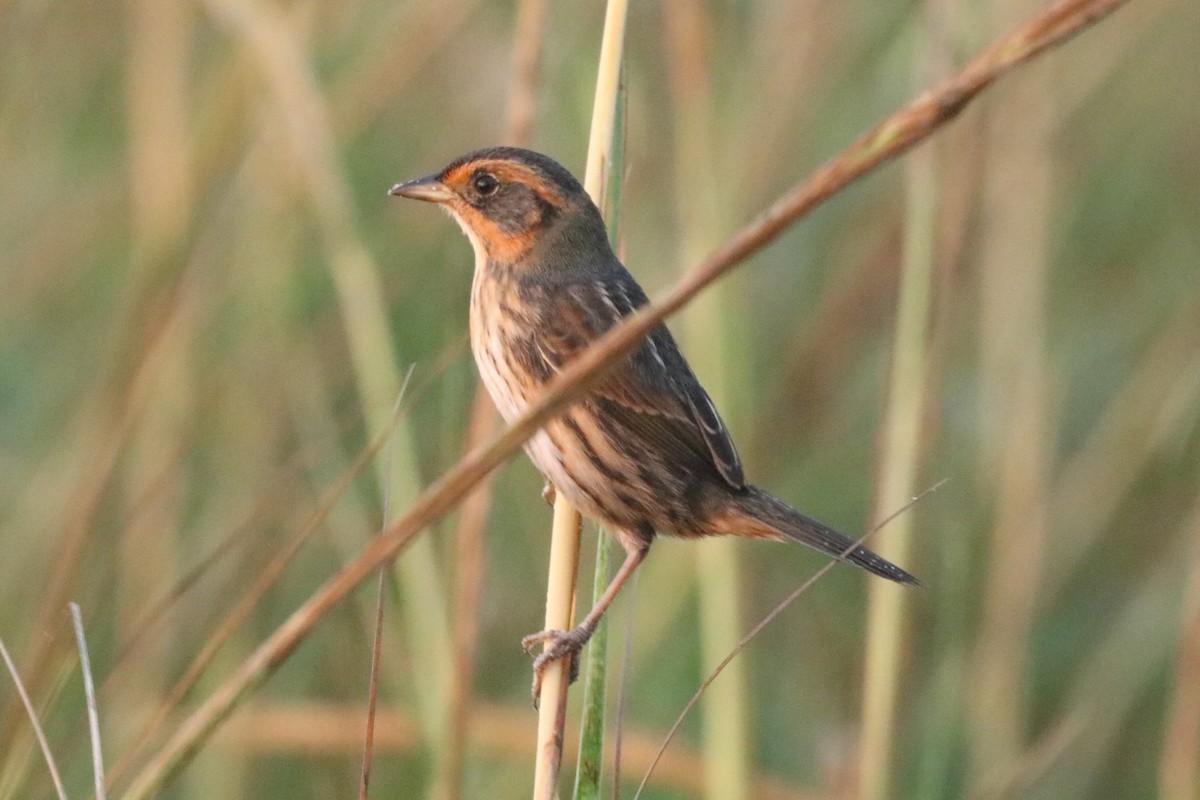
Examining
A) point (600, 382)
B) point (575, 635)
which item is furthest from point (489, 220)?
point (575, 635)

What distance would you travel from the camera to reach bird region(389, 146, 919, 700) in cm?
284

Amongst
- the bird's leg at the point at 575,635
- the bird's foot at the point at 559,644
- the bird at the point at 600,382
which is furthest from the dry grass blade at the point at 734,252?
the bird at the point at 600,382

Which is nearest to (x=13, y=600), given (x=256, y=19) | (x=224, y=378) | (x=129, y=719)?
(x=129, y=719)

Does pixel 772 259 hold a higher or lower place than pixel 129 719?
higher

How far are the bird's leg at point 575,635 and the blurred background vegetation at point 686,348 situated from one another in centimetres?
14

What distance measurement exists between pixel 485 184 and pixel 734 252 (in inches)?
84.9

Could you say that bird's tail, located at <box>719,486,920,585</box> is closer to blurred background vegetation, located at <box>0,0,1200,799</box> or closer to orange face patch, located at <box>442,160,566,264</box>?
blurred background vegetation, located at <box>0,0,1200,799</box>

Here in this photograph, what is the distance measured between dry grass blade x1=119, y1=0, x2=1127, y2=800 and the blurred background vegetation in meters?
1.12

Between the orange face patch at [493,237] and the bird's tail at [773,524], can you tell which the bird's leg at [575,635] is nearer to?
the bird's tail at [773,524]

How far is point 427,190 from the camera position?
3.09 m

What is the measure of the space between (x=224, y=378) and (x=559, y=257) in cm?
90

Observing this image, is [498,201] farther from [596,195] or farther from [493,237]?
[596,195]

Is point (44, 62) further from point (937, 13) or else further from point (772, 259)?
point (937, 13)

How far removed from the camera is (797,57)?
3561 mm
